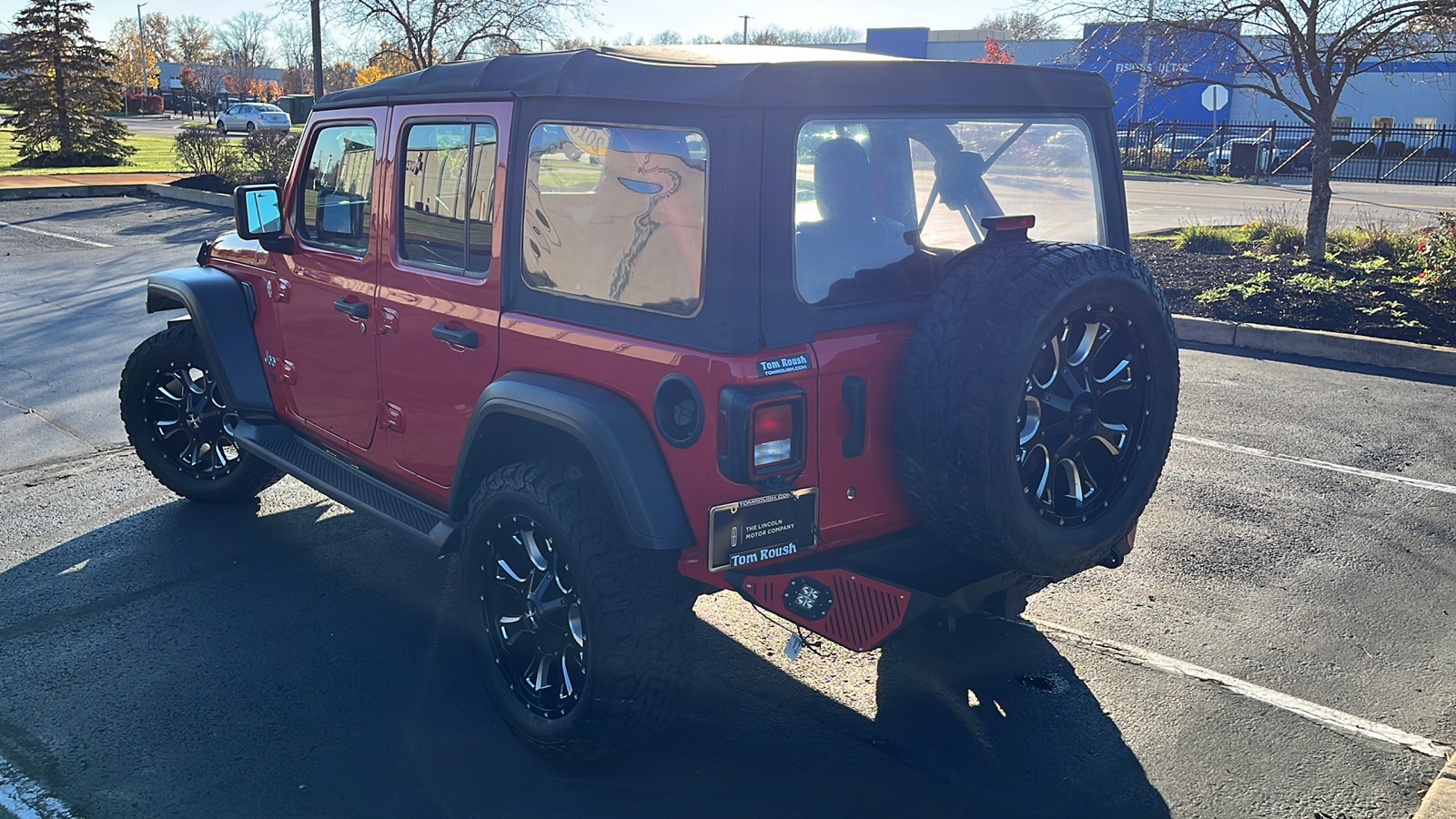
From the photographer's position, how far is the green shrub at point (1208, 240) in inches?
525

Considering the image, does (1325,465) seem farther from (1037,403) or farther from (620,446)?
(620,446)

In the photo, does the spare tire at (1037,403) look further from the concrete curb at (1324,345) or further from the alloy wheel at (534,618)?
the concrete curb at (1324,345)

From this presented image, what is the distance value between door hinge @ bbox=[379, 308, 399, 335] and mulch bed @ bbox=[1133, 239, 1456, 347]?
814 cm

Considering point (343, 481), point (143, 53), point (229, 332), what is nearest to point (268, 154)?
point (229, 332)

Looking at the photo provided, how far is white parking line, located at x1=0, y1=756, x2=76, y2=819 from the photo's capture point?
3115 mm

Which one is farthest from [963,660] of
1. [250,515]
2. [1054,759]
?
[250,515]

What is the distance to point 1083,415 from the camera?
123 inches

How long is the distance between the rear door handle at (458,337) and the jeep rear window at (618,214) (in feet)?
0.96

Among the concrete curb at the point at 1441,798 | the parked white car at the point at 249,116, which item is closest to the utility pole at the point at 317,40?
the concrete curb at the point at 1441,798

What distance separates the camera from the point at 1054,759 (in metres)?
3.43

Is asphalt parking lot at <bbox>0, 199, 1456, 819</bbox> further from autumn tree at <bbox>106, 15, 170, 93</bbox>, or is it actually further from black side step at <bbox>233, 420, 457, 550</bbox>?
autumn tree at <bbox>106, 15, 170, 93</bbox>

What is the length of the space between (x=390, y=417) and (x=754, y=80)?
78.5 inches

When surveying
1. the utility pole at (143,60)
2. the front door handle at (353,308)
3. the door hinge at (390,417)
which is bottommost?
the door hinge at (390,417)

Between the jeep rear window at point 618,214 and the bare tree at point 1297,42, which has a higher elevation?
the bare tree at point 1297,42
